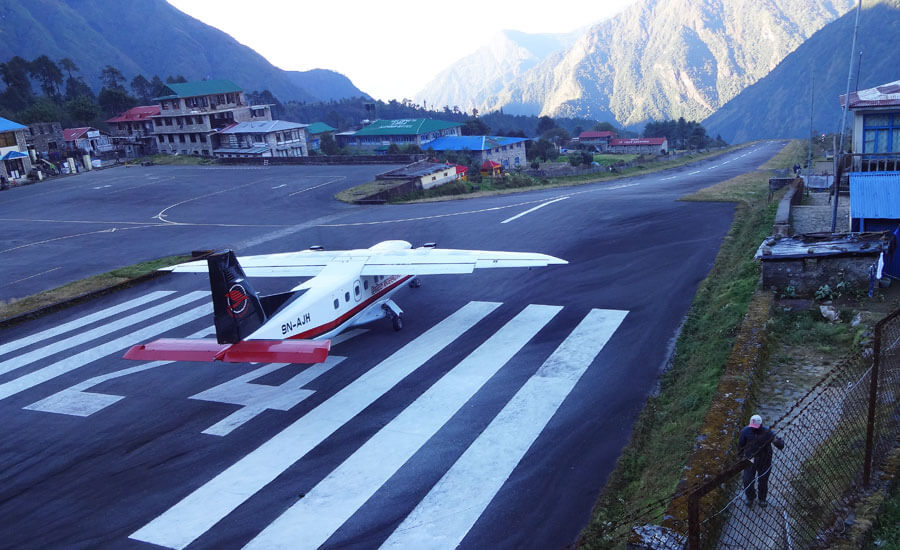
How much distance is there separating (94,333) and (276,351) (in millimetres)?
12099

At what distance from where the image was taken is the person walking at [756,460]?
1019 centimetres

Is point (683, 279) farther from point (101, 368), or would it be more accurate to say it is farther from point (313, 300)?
point (101, 368)

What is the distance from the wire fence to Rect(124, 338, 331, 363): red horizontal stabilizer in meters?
9.26

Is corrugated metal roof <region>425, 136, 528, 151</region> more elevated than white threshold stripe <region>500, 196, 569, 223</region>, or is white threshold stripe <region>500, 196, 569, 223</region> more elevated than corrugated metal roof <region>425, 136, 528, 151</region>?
corrugated metal roof <region>425, 136, 528, 151</region>

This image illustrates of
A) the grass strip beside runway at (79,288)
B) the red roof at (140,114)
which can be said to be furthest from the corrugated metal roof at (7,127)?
the grass strip beside runway at (79,288)

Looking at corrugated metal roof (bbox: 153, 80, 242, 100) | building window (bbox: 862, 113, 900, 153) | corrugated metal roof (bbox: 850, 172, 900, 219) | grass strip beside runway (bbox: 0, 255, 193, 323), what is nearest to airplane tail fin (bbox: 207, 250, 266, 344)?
grass strip beside runway (bbox: 0, 255, 193, 323)

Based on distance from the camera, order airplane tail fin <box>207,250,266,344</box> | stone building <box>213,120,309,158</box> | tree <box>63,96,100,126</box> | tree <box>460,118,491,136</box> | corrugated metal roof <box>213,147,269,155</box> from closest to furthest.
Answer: airplane tail fin <box>207,250,266,344</box>
corrugated metal roof <box>213,147,269,155</box>
stone building <box>213,120,309,158</box>
tree <box>63,96,100,126</box>
tree <box>460,118,491,136</box>

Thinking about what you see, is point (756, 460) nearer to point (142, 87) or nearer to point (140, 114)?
point (140, 114)

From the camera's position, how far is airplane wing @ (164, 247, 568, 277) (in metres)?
21.3

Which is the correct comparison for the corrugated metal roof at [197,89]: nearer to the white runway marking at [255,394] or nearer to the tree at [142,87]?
the tree at [142,87]

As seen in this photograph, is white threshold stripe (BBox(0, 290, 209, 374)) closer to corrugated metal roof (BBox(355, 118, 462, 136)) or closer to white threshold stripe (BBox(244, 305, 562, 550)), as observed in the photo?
white threshold stripe (BBox(244, 305, 562, 550))

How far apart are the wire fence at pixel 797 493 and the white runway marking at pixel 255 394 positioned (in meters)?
10.2

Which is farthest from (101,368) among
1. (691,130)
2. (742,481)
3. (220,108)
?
(691,130)

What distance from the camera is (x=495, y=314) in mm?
23047
